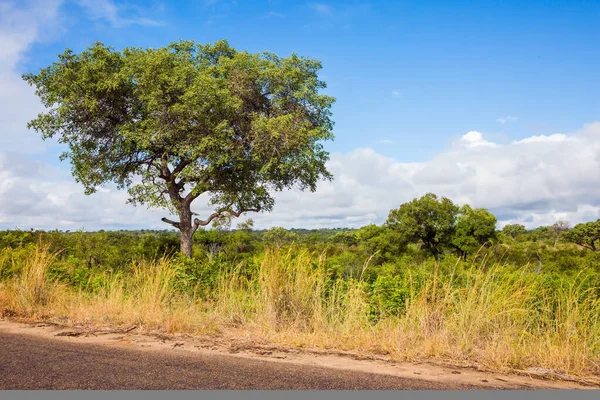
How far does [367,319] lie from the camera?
669 cm

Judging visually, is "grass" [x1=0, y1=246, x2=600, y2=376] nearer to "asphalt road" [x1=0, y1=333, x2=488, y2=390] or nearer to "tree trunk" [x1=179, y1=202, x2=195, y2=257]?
"asphalt road" [x1=0, y1=333, x2=488, y2=390]

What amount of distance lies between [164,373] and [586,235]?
52.4m

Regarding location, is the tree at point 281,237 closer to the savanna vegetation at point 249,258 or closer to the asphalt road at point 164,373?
the savanna vegetation at point 249,258

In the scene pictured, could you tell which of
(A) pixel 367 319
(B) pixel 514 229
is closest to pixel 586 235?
(B) pixel 514 229

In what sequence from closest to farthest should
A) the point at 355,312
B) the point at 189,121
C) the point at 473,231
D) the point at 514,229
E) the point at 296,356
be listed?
the point at 296,356 → the point at 355,312 → the point at 189,121 → the point at 473,231 → the point at 514,229

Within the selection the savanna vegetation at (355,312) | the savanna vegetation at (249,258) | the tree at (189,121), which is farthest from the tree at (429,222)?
the savanna vegetation at (355,312)

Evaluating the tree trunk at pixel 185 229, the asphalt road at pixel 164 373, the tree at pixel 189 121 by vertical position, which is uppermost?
the tree at pixel 189 121

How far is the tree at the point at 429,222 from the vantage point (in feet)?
105

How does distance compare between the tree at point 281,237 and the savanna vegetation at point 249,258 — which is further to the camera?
the tree at point 281,237

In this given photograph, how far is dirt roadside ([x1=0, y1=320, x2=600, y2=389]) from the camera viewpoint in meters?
4.58

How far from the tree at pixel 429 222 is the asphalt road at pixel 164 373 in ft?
93.8

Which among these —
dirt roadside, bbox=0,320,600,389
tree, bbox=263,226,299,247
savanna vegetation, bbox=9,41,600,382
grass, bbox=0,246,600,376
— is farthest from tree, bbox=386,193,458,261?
dirt roadside, bbox=0,320,600,389

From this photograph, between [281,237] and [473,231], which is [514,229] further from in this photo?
[473,231]

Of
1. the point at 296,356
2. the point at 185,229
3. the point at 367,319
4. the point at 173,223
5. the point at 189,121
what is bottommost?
the point at 296,356
